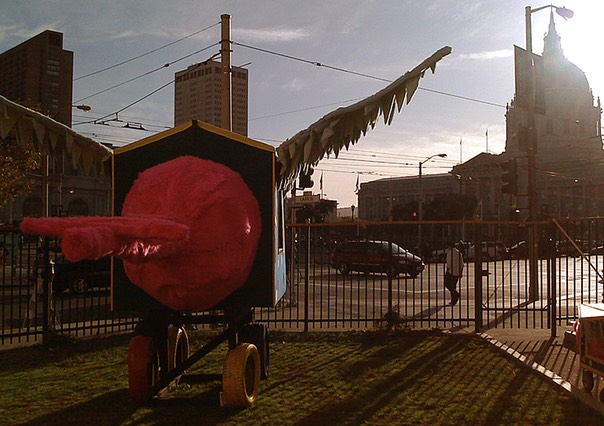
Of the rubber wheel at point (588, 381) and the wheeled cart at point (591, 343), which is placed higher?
the wheeled cart at point (591, 343)

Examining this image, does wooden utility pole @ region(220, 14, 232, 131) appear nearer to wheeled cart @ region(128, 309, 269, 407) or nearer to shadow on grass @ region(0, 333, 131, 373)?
shadow on grass @ region(0, 333, 131, 373)

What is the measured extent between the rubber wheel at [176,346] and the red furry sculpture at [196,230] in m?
1.59

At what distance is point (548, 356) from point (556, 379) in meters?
1.61

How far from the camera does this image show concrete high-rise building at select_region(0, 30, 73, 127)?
25234mm

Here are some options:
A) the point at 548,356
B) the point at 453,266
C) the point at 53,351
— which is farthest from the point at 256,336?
the point at 453,266

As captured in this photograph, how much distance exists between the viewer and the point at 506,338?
9.80m

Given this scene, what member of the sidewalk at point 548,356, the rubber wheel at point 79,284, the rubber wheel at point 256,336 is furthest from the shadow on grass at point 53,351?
the sidewalk at point 548,356

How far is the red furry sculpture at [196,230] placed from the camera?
491 centimetres

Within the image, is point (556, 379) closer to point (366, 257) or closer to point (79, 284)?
point (366, 257)

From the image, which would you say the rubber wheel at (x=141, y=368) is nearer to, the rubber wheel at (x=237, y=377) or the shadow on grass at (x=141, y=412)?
the shadow on grass at (x=141, y=412)

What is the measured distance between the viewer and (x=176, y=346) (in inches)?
272

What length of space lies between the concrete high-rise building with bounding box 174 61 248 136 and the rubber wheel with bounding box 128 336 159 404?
29.1 feet

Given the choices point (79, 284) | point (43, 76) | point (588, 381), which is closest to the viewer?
point (588, 381)

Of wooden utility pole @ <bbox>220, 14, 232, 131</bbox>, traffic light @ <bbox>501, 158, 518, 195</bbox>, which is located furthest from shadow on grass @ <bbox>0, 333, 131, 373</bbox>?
traffic light @ <bbox>501, 158, 518, 195</bbox>
